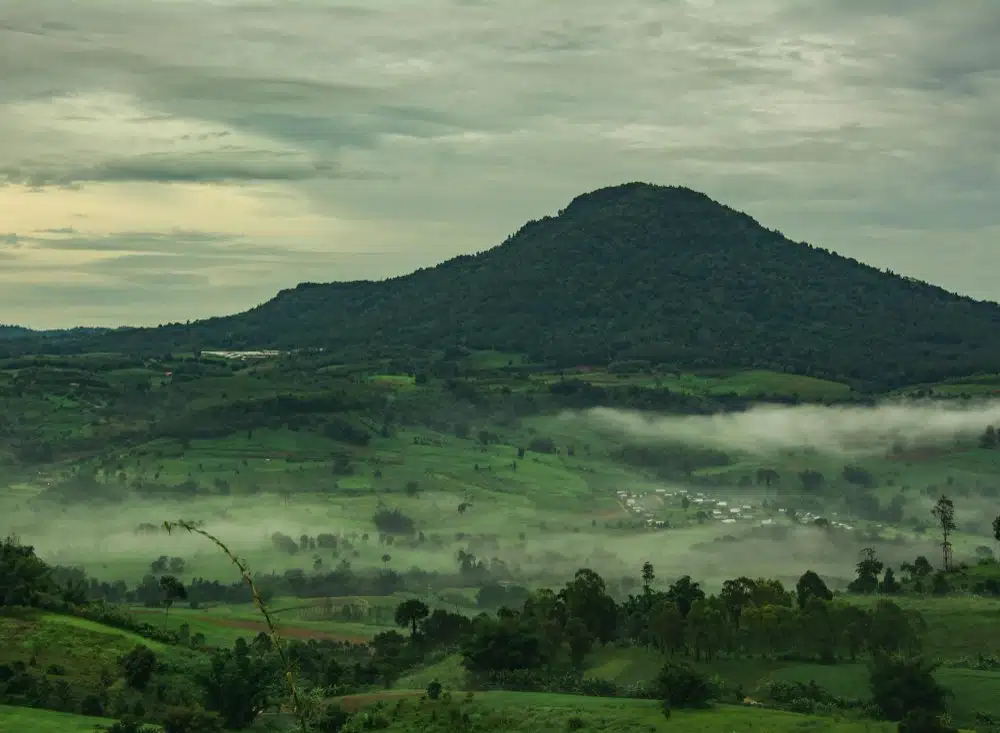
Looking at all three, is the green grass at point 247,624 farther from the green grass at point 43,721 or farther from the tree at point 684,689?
the tree at point 684,689

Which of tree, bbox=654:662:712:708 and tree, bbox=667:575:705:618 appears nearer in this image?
tree, bbox=654:662:712:708

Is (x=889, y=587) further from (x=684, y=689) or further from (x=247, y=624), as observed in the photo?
(x=247, y=624)

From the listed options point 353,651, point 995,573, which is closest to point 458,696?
point 353,651

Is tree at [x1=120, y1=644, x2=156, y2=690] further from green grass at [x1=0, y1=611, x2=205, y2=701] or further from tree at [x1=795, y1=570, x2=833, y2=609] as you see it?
tree at [x1=795, y1=570, x2=833, y2=609]

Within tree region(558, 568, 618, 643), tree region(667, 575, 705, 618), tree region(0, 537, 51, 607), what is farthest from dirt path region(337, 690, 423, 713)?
tree region(0, 537, 51, 607)

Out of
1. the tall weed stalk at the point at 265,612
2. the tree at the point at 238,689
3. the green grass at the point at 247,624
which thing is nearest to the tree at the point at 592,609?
the tree at the point at 238,689

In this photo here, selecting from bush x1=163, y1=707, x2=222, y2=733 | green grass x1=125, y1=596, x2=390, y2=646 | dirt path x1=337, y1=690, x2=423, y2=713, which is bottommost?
green grass x1=125, y1=596, x2=390, y2=646
